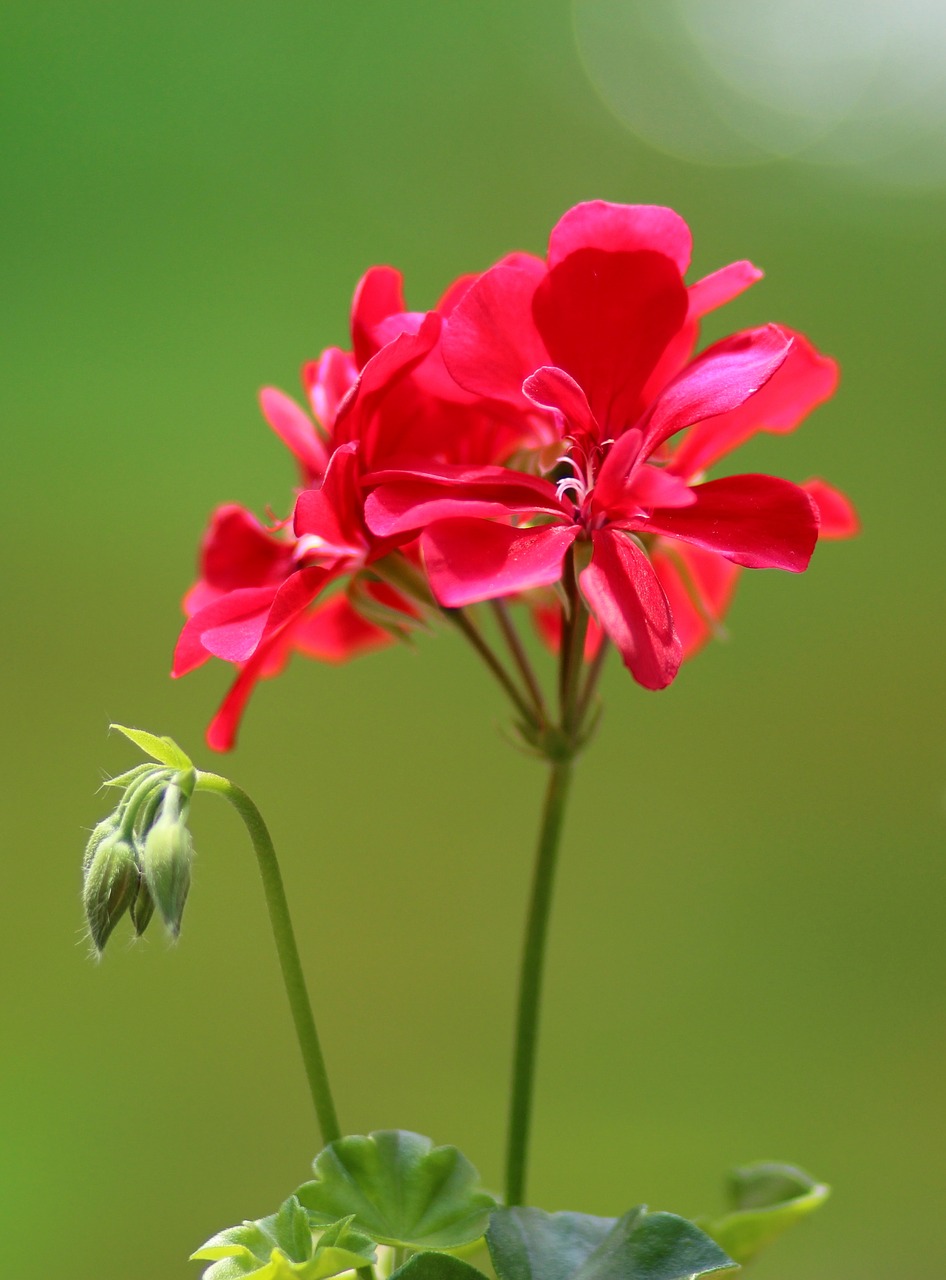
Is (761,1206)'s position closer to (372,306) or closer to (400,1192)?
(400,1192)

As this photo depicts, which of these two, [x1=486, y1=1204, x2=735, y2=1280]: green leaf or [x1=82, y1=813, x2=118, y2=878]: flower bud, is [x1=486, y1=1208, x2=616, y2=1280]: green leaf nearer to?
[x1=486, y1=1204, x2=735, y2=1280]: green leaf

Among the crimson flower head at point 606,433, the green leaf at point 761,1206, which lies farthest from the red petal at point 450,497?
the green leaf at point 761,1206

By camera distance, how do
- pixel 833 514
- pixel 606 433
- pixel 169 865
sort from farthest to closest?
pixel 833 514 → pixel 606 433 → pixel 169 865

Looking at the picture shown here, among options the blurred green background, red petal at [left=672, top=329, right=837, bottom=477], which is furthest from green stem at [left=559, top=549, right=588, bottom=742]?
the blurred green background


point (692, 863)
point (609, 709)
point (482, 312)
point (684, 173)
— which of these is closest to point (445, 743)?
point (609, 709)

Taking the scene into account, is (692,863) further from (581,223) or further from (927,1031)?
(581,223)

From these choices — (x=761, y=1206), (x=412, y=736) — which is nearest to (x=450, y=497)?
(x=761, y=1206)
